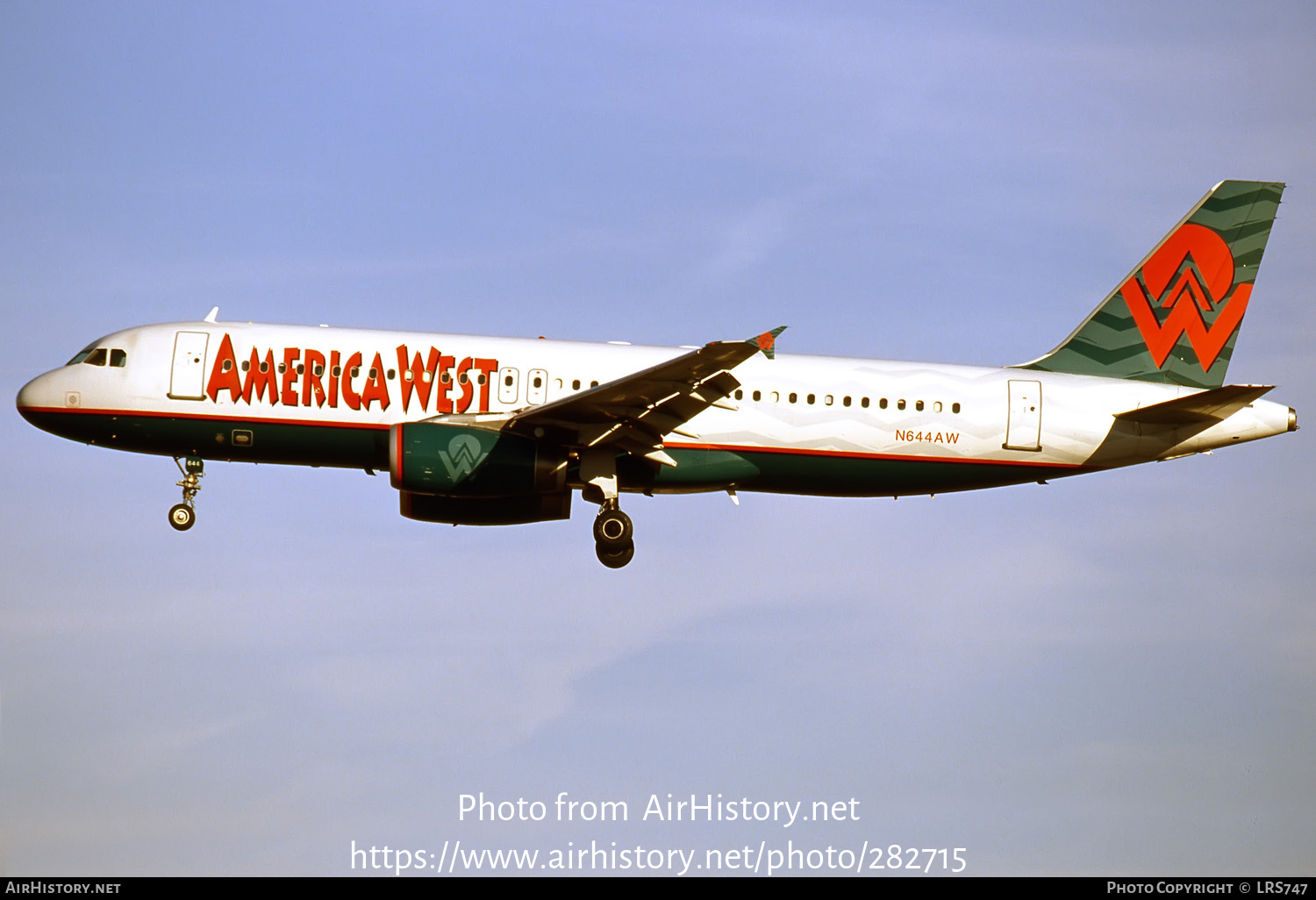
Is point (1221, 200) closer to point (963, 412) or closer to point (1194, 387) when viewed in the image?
point (1194, 387)

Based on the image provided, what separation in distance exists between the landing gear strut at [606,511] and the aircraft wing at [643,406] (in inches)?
→ 16.3

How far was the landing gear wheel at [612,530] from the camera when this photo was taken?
32875 millimetres

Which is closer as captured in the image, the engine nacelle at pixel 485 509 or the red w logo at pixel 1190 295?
the engine nacelle at pixel 485 509

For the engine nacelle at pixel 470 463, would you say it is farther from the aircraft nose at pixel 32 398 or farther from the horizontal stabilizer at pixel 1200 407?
the horizontal stabilizer at pixel 1200 407

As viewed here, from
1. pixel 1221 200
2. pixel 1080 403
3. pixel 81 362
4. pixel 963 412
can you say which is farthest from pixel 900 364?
pixel 81 362

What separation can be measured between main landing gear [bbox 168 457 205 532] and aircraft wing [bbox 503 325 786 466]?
22.6 ft

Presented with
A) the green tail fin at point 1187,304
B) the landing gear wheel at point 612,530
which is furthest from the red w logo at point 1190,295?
the landing gear wheel at point 612,530

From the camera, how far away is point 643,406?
3141 centimetres

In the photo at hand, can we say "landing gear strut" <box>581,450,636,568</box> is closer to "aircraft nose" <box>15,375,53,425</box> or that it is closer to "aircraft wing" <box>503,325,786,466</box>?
"aircraft wing" <box>503,325,786,466</box>

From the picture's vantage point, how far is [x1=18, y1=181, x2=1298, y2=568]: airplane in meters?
31.8

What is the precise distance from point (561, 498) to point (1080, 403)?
445 inches

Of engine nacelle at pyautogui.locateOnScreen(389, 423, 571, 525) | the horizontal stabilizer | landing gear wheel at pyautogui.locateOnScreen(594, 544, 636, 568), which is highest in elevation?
the horizontal stabilizer

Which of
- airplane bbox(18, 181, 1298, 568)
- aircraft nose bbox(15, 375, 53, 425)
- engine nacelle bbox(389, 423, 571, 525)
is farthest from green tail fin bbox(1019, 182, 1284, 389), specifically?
aircraft nose bbox(15, 375, 53, 425)

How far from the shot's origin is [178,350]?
3322cm
